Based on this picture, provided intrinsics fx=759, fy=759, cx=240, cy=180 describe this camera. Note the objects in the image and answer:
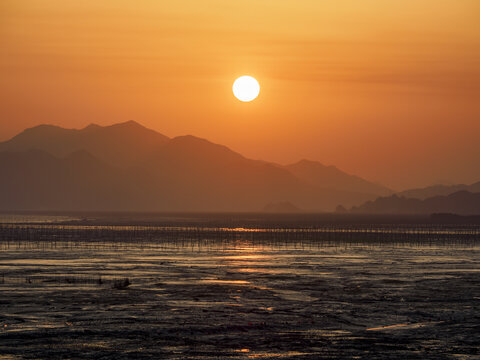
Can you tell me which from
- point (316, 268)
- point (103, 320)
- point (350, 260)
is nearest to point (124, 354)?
point (103, 320)

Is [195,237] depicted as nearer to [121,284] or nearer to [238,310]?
[121,284]

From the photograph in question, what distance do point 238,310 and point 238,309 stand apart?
34 centimetres

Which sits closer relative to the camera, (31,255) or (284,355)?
(284,355)

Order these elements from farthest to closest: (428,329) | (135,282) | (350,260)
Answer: (350,260), (135,282), (428,329)

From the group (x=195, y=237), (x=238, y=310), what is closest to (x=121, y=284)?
(x=238, y=310)

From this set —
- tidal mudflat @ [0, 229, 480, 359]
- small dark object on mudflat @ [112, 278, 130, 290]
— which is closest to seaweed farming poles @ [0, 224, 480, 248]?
tidal mudflat @ [0, 229, 480, 359]

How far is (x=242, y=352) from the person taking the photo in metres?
29.4

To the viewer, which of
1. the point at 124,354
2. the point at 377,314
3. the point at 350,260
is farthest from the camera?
the point at 350,260

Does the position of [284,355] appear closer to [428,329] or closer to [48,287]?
[428,329]

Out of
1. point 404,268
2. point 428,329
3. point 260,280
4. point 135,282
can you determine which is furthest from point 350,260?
point 428,329

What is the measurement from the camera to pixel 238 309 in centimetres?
3972

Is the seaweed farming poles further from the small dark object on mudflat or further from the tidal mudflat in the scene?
the small dark object on mudflat

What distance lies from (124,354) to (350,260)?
50.1 m

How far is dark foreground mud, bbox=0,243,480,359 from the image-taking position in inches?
1182
